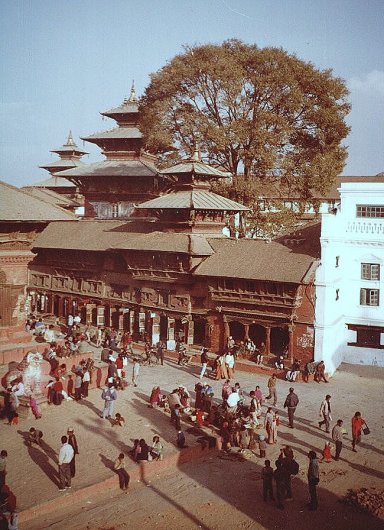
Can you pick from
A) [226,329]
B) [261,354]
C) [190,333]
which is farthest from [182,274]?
[261,354]

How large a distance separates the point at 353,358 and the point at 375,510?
16.0 meters

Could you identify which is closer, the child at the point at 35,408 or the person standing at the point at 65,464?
the person standing at the point at 65,464

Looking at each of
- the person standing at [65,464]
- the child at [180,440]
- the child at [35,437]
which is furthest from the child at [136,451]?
the child at [35,437]

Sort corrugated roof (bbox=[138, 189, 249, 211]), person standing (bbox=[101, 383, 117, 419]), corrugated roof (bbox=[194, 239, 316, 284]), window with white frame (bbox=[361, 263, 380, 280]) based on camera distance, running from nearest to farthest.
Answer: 1. person standing (bbox=[101, 383, 117, 419])
2. corrugated roof (bbox=[194, 239, 316, 284])
3. window with white frame (bbox=[361, 263, 380, 280])
4. corrugated roof (bbox=[138, 189, 249, 211])

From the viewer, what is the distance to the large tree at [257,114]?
33031mm

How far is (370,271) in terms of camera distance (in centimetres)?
2761

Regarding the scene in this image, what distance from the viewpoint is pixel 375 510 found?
1272 cm

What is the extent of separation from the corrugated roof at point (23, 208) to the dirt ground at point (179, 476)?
7415 millimetres

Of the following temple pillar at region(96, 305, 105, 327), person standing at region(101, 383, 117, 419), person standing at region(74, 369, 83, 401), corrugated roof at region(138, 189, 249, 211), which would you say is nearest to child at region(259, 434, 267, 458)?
person standing at region(101, 383, 117, 419)

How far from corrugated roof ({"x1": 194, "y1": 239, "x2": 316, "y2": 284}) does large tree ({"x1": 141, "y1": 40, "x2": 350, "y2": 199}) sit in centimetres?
655

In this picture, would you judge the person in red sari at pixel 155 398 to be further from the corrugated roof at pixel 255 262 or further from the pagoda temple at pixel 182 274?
the corrugated roof at pixel 255 262

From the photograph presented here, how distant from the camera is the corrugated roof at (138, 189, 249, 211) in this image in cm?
3098

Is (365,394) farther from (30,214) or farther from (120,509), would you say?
(30,214)

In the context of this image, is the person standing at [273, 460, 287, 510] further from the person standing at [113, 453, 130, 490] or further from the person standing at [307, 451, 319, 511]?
the person standing at [113, 453, 130, 490]
